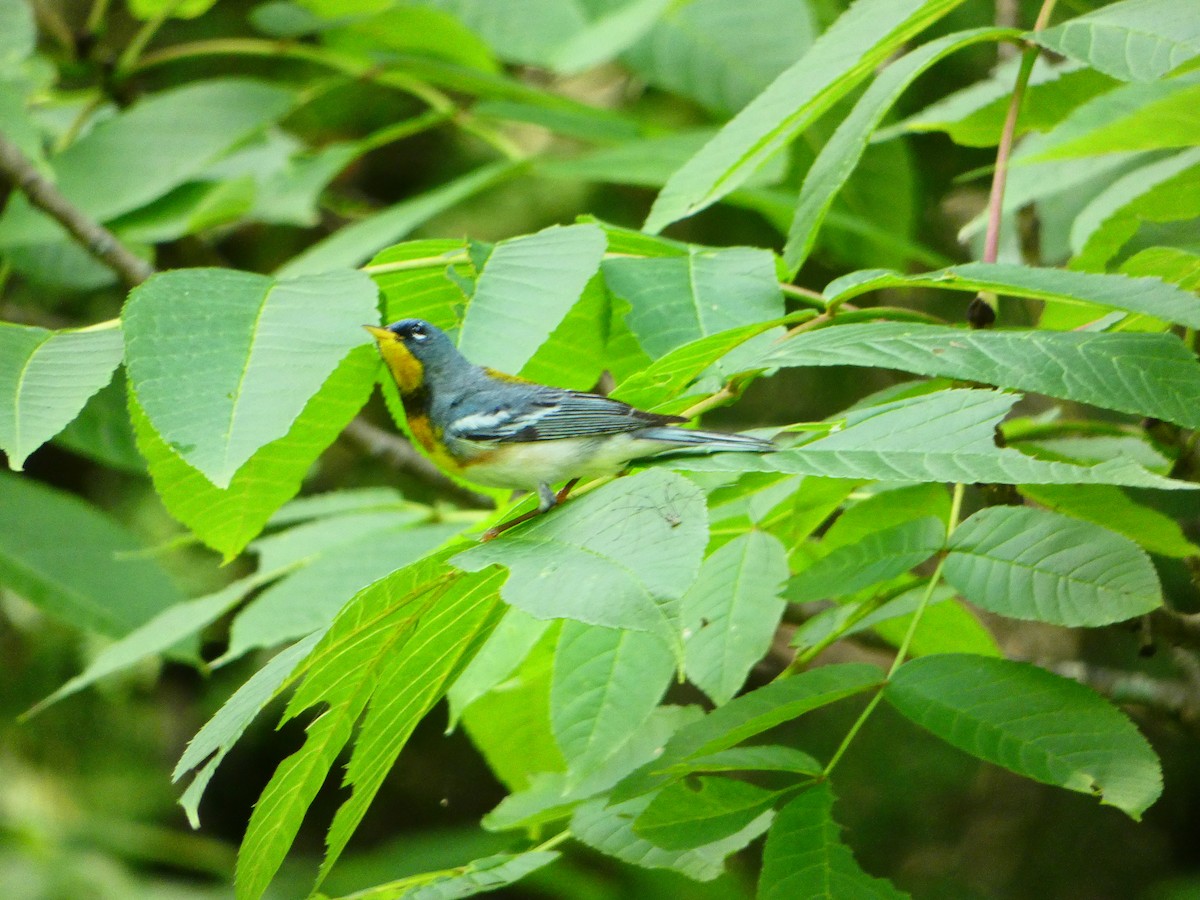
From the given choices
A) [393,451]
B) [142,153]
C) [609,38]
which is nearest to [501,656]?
[609,38]

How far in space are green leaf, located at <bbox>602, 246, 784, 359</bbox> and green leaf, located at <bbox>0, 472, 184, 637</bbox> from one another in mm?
1438

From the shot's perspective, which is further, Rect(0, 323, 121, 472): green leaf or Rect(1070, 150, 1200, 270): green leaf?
Rect(1070, 150, 1200, 270): green leaf

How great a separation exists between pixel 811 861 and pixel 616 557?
546 millimetres

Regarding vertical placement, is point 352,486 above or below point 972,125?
below

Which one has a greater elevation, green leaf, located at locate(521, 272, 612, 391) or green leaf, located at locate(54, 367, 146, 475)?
green leaf, located at locate(521, 272, 612, 391)

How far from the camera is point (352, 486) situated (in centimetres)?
566

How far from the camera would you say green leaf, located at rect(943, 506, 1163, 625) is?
1429 mm

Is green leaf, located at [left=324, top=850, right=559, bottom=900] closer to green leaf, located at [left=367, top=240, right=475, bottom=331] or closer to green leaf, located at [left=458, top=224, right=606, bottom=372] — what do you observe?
green leaf, located at [left=458, top=224, right=606, bottom=372]

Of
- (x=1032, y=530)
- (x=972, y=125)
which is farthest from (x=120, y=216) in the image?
(x=1032, y=530)

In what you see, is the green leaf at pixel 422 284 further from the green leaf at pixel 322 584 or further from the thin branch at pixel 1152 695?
the thin branch at pixel 1152 695

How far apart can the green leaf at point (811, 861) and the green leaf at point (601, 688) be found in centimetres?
33

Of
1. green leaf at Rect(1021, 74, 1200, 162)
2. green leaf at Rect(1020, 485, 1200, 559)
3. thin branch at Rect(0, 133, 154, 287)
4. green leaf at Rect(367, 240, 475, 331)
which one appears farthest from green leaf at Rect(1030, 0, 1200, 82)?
thin branch at Rect(0, 133, 154, 287)

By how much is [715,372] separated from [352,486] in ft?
14.2

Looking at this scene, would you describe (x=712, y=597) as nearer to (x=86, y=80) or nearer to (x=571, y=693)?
(x=571, y=693)
